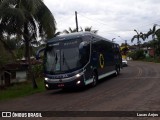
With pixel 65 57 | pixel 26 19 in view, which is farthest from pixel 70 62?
pixel 26 19

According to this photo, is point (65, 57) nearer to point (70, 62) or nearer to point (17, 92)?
point (70, 62)

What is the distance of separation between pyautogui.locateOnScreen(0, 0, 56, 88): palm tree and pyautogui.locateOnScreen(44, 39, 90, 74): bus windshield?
319 cm

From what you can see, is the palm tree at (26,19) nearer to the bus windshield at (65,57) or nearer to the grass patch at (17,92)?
the grass patch at (17,92)

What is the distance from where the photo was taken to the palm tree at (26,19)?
22938 millimetres

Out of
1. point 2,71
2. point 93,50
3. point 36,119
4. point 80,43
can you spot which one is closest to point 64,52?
point 80,43

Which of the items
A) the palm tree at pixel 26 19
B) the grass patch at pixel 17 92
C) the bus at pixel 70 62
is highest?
the palm tree at pixel 26 19

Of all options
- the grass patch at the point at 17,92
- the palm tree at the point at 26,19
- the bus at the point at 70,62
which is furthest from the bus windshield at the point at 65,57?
the palm tree at the point at 26,19

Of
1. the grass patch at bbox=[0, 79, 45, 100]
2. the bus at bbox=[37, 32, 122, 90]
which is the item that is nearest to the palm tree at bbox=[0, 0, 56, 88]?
the grass patch at bbox=[0, 79, 45, 100]

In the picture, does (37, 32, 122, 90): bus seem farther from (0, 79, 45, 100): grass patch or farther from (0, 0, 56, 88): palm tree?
(0, 0, 56, 88): palm tree

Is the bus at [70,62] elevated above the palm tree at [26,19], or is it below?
below

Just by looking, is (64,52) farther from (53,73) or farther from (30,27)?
(30,27)

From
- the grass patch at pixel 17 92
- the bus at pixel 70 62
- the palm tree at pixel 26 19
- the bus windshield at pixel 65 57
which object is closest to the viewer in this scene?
the bus at pixel 70 62

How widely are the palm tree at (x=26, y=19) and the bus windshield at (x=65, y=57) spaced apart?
10.5ft

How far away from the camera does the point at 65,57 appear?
819 inches
